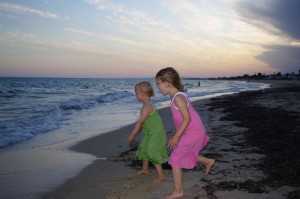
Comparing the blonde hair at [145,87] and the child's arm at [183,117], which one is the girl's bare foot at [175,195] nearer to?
the child's arm at [183,117]

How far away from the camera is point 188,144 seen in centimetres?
392

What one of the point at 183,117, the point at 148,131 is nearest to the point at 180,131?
the point at 183,117

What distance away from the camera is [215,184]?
14.0ft

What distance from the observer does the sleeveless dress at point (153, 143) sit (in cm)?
466

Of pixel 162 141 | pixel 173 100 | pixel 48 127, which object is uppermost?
pixel 173 100

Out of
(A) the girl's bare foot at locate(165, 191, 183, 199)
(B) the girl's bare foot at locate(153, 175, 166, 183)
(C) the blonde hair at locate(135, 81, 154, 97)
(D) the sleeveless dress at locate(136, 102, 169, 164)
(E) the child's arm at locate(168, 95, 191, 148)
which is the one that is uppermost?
(C) the blonde hair at locate(135, 81, 154, 97)

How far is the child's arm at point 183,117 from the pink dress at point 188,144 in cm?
8

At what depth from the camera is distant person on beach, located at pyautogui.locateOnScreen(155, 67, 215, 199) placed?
3832 mm

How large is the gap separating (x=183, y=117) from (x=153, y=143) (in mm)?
1104

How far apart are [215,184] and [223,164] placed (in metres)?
1.04

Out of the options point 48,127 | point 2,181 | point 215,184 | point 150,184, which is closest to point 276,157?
point 215,184

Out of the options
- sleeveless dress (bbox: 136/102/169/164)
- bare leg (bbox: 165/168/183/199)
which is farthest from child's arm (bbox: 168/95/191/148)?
sleeveless dress (bbox: 136/102/169/164)

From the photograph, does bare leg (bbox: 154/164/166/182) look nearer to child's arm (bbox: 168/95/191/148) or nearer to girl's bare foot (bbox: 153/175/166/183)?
girl's bare foot (bbox: 153/175/166/183)

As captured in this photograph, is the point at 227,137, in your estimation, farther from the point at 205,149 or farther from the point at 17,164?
the point at 17,164
